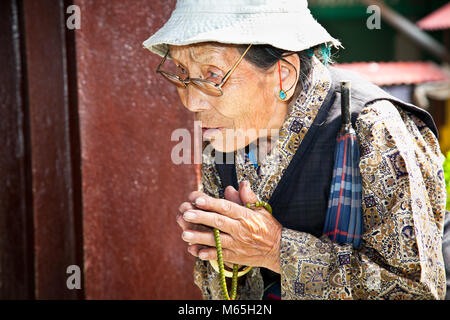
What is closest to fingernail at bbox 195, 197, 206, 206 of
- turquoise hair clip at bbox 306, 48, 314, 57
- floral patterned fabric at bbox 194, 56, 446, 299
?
floral patterned fabric at bbox 194, 56, 446, 299

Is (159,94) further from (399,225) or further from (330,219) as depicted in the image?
(399,225)

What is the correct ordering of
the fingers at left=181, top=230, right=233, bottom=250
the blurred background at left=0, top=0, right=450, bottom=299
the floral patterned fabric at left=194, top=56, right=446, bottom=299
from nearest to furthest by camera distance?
the floral patterned fabric at left=194, top=56, right=446, bottom=299 → the fingers at left=181, top=230, right=233, bottom=250 → the blurred background at left=0, top=0, right=450, bottom=299

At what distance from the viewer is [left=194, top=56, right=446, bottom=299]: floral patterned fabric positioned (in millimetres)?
1613

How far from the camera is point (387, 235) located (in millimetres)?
1636

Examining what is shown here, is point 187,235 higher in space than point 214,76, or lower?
lower

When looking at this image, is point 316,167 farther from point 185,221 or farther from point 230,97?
point 185,221

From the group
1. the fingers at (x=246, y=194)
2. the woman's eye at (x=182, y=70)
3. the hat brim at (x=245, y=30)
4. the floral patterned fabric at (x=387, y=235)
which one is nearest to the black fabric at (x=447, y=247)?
the floral patterned fabric at (x=387, y=235)

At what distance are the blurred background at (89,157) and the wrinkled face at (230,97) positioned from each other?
0.85 metres

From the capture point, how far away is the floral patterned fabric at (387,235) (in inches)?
63.5

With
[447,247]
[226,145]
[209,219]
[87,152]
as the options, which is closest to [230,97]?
[226,145]

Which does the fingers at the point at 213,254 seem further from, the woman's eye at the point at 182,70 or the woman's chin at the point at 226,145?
the woman's eye at the point at 182,70

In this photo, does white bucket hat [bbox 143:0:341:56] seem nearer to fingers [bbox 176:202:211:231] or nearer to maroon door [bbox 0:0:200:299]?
fingers [bbox 176:202:211:231]

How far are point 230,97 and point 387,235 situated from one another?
0.70m

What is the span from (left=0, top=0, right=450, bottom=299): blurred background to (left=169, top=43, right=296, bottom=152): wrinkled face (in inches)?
33.4
